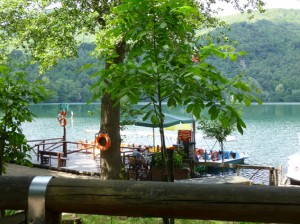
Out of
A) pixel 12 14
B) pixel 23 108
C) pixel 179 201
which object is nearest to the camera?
pixel 179 201

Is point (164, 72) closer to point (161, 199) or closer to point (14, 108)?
point (161, 199)

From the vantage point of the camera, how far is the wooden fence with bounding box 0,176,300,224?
4.23ft

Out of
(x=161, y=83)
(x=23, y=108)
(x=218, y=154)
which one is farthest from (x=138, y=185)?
(x=218, y=154)

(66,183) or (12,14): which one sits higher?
(12,14)

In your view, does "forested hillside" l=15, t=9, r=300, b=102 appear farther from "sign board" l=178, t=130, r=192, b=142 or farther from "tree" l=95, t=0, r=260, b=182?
"tree" l=95, t=0, r=260, b=182

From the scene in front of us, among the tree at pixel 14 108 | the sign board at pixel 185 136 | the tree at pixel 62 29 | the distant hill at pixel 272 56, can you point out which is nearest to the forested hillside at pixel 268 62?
the distant hill at pixel 272 56

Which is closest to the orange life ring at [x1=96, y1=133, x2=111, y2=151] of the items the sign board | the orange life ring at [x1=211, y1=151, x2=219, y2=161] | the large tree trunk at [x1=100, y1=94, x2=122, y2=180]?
the large tree trunk at [x1=100, y1=94, x2=122, y2=180]

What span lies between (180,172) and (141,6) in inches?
330

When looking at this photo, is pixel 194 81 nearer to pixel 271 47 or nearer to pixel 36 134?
pixel 36 134

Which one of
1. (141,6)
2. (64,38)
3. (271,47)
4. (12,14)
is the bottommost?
(141,6)

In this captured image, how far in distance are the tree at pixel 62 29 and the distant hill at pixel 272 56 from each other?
54.7 meters

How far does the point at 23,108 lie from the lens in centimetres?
348

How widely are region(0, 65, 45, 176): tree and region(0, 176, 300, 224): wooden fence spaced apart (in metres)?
2.07

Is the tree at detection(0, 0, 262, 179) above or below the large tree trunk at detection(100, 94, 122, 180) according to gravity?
above
